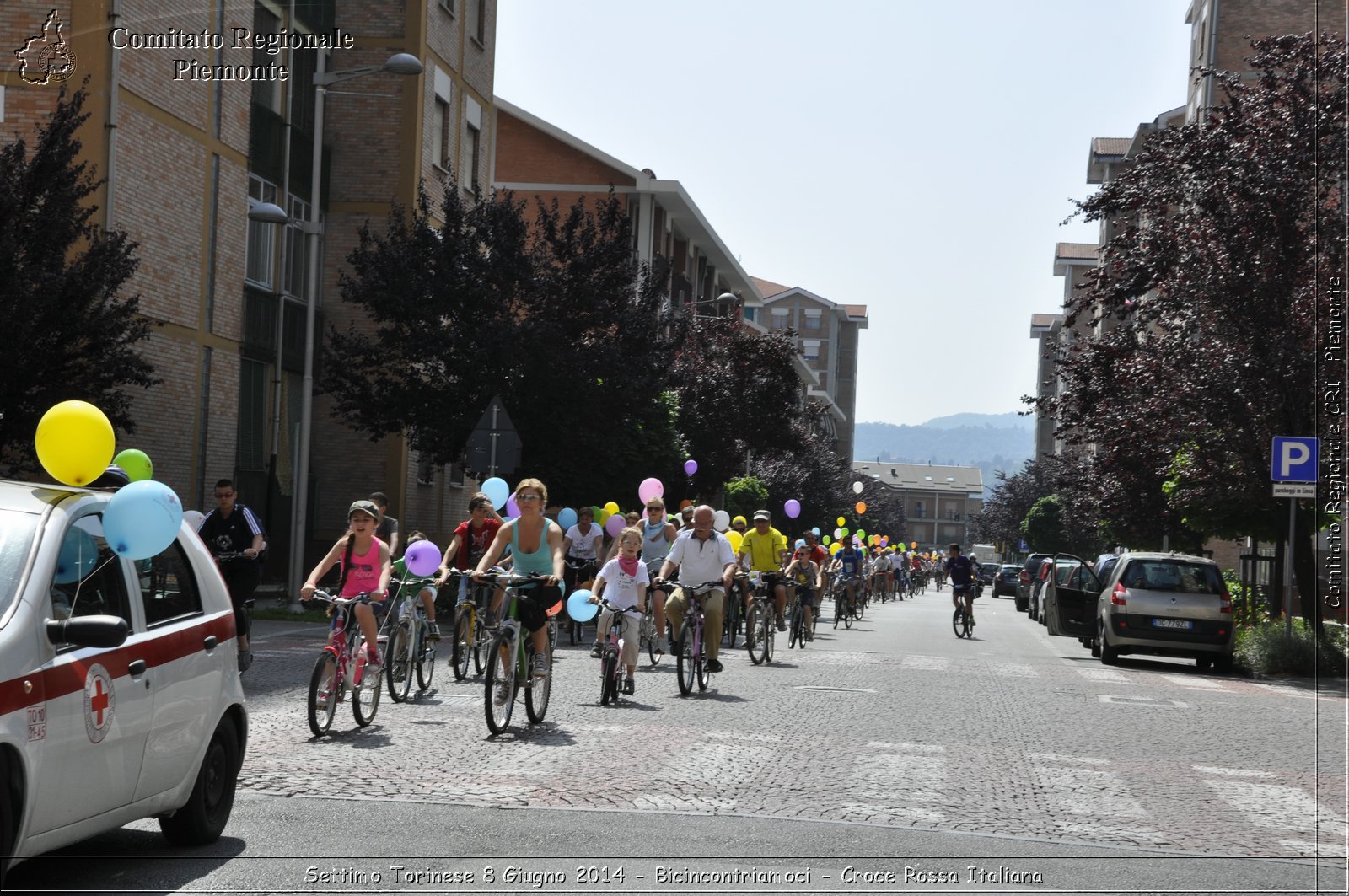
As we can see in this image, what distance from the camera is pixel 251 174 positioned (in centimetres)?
2925

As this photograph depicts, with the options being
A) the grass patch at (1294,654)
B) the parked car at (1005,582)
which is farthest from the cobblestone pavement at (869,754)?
the parked car at (1005,582)

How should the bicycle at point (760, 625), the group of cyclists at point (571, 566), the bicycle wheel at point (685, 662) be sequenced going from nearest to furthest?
the group of cyclists at point (571, 566)
the bicycle wheel at point (685, 662)
the bicycle at point (760, 625)

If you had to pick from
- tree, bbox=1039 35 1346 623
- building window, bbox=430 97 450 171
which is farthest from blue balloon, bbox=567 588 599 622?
building window, bbox=430 97 450 171

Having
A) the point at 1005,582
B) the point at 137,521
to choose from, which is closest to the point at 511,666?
the point at 137,521

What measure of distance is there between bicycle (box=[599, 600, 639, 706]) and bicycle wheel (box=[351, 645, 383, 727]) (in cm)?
242

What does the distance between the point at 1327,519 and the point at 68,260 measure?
18.3 m

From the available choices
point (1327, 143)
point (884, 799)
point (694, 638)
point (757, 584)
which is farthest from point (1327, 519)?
point (884, 799)

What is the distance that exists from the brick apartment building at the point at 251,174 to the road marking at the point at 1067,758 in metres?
Answer: 13.6

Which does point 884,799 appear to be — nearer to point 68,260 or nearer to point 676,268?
point 68,260

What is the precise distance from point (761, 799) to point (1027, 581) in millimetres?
47713

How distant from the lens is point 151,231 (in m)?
25.1

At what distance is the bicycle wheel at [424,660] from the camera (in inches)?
568

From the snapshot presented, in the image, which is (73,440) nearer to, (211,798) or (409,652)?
(211,798)

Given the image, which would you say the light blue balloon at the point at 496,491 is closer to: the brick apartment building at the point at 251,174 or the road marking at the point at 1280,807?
the brick apartment building at the point at 251,174
